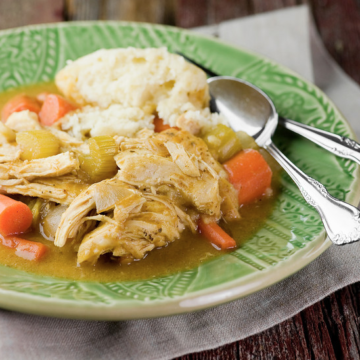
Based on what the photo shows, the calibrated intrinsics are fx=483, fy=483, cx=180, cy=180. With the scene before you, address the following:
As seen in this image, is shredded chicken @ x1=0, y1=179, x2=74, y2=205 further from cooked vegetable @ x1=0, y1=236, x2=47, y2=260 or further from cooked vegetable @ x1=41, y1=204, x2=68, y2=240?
cooked vegetable @ x1=0, y1=236, x2=47, y2=260

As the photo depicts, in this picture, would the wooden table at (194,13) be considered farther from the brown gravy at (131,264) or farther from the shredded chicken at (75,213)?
the shredded chicken at (75,213)

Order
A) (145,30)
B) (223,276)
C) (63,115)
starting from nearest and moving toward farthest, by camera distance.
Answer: (223,276) → (63,115) → (145,30)

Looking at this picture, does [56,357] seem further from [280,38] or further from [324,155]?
[280,38]

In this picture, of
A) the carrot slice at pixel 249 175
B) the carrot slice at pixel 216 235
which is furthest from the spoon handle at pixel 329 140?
the carrot slice at pixel 216 235

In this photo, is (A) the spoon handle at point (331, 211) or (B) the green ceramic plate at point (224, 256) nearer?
(B) the green ceramic plate at point (224, 256)

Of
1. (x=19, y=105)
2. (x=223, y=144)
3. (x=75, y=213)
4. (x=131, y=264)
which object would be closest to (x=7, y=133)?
(x=19, y=105)

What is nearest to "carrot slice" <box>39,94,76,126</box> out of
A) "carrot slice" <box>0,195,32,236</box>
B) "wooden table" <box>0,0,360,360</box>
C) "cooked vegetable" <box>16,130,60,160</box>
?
"cooked vegetable" <box>16,130,60,160</box>

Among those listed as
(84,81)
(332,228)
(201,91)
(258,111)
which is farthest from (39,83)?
(332,228)
